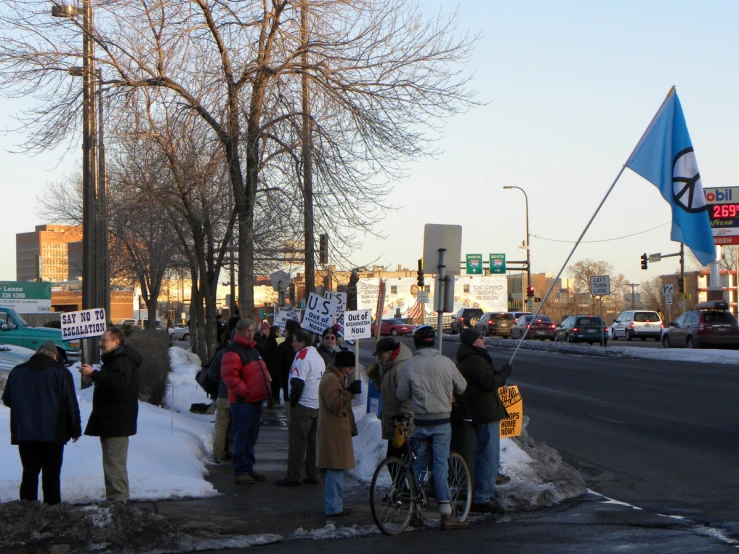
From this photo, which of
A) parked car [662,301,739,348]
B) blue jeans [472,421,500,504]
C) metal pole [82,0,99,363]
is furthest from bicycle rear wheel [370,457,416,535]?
parked car [662,301,739,348]

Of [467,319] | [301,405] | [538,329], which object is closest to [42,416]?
[301,405]

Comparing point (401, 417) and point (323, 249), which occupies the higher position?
point (323, 249)

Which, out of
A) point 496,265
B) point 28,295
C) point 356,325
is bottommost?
point 356,325

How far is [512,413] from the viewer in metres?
10.3

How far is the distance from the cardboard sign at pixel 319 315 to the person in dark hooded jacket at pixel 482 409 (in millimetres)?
8691

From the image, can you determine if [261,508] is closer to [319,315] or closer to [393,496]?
[393,496]

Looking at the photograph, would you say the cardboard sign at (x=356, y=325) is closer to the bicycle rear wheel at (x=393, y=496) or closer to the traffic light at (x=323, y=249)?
the traffic light at (x=323, y=249)

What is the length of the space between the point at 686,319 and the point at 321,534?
107 ft

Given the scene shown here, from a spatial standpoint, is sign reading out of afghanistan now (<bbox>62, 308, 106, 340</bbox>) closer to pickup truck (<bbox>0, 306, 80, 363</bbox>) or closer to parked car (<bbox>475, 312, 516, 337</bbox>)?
pickup truck (<bbox>0, 306, 80, 363</bbox>)

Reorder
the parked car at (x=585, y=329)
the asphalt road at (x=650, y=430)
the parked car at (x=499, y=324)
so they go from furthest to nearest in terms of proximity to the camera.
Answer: the parked car at (x=499, y=324), the parked car at (x=585, y=329), the asphalt road at (x=650, y=430)

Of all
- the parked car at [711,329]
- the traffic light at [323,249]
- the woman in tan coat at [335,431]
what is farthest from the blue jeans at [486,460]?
the parked car at [711,329]

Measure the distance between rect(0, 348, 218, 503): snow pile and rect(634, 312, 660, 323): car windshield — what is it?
1540 inches

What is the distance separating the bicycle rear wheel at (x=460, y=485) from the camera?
8.30 metres

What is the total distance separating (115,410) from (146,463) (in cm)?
246
